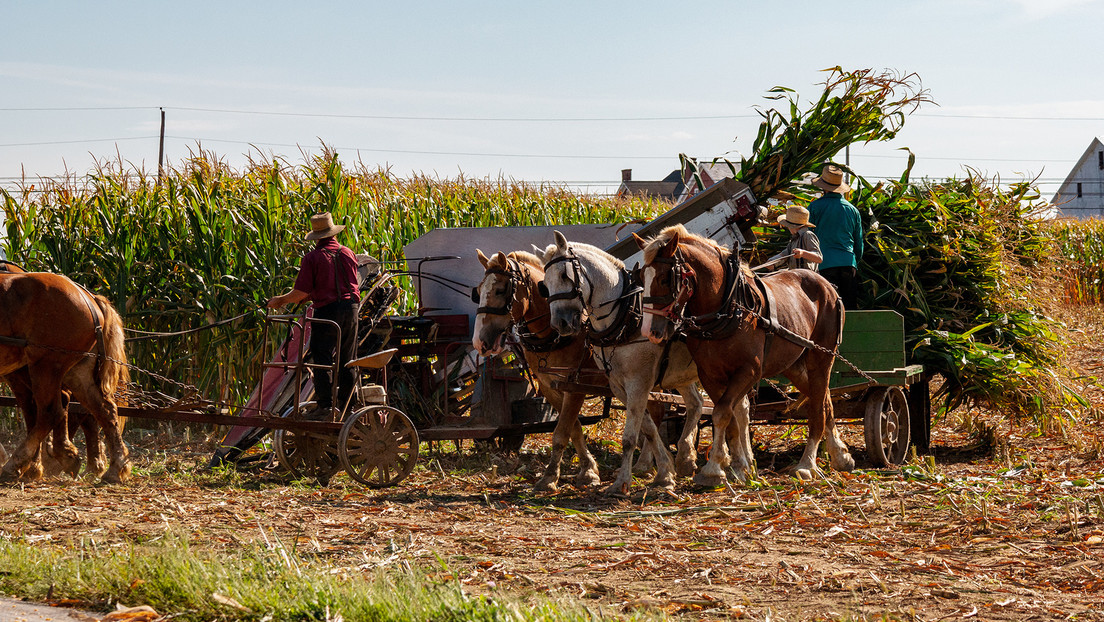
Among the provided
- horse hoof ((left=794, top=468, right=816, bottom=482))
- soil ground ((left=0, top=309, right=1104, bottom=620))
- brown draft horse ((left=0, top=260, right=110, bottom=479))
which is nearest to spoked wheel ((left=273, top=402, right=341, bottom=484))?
soil ground ((left=0, top=309, right=1104, bottom=620))

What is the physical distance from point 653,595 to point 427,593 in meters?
1.03

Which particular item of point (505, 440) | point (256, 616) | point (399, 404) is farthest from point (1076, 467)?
point (256, 616)

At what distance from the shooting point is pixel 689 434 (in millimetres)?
9273

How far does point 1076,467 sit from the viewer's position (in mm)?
9453

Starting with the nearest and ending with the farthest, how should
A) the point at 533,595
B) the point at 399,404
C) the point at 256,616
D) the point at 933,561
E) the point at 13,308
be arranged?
the point at 256,616
the point at 533,595
the point at 933,561
the point at 13,308
the point at 399,404

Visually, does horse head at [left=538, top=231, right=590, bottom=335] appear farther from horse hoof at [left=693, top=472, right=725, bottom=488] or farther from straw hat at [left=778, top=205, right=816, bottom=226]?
straw hat at [left=778, top=205, right=816, bottom=226]

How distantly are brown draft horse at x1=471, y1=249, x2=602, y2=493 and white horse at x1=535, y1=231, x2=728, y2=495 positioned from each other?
0.86 ft

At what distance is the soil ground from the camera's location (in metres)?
4.95

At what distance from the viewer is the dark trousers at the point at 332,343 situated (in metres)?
9.09

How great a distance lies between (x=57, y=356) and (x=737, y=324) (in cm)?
541

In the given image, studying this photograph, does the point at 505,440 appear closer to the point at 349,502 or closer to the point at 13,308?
the point at 349,502

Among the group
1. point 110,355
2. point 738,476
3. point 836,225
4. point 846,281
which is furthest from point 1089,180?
point 110,355

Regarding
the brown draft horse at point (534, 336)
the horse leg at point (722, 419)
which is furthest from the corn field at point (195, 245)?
the horse leg at point (722, 419)

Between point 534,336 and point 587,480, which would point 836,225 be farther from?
point 587,480
